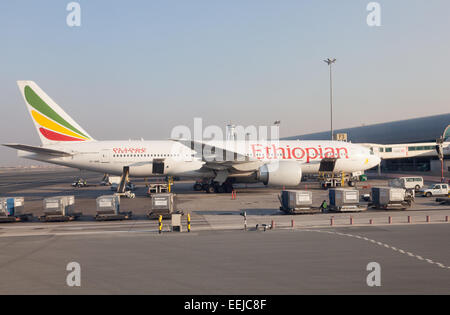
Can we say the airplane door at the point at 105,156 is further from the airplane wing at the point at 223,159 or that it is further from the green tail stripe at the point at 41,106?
the airplane wing at the point at 223,159

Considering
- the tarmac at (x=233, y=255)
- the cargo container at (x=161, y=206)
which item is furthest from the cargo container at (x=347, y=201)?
the cargo container at (x=161, y=206)

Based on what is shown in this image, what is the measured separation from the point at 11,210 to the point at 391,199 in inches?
986

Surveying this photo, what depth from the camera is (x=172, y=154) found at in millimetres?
36219

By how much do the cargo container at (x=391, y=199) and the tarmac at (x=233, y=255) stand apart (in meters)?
1.77

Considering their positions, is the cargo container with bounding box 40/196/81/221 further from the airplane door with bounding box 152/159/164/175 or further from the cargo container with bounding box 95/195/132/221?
the airplane door with bounding box 152/159/164/175

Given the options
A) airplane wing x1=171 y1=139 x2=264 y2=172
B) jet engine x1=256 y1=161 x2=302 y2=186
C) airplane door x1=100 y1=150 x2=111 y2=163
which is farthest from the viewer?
airplane door x1=100 y1=150 x2=111 y2=163

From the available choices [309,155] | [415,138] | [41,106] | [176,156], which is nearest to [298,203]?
[309,155]

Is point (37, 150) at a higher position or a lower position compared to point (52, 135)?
lower

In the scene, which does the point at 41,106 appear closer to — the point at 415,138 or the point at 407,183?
the point at 407,183

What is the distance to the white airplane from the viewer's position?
3378cm

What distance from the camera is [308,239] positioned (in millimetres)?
15227

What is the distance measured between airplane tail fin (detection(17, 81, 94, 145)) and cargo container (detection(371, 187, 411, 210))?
28377 mm

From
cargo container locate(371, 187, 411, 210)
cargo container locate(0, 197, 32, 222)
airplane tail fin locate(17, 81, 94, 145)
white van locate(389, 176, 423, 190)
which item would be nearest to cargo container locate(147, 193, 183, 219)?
cargo container locate(0, 197, 32, 222)

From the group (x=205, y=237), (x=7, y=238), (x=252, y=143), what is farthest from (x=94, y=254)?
(x=252, y=143)
